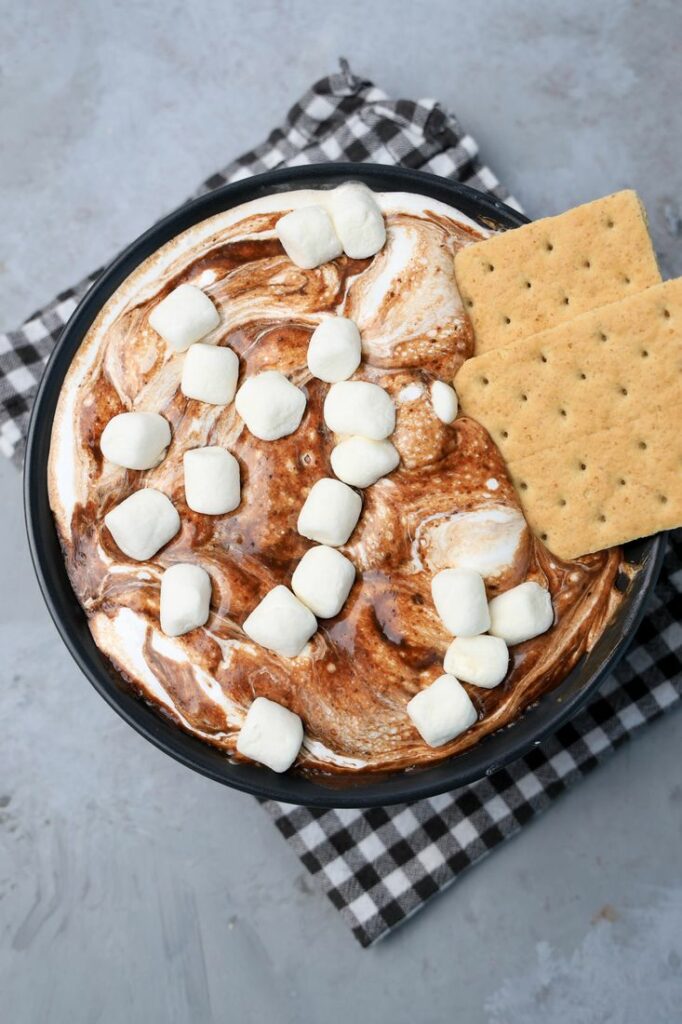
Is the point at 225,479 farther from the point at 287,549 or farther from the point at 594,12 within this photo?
the point at 594,12

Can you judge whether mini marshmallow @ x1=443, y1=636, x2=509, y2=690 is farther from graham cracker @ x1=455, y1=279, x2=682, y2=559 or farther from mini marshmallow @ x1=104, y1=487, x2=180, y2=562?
mini marshmallow @ x1=104, y1=487, x2=180, y2=562

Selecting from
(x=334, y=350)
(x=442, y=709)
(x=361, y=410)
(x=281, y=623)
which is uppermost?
(x=334, y=350)

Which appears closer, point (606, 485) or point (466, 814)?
point (606, 485)

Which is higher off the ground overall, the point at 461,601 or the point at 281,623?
the point at 281,623

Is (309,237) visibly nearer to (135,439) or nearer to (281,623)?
(135,439)

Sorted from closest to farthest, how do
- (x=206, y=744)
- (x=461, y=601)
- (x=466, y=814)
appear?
1. (x=461, y=601)
2. (x=206, y=744)
3. (x=466, y=814)

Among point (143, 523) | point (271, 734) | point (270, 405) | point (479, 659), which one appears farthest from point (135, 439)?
point (479, 659)

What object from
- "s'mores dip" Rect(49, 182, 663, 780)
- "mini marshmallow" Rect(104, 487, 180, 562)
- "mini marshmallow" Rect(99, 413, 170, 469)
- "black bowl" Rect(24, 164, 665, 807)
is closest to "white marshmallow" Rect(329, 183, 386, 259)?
"s'mores dip" Rect(49, 182, 663, 780)
